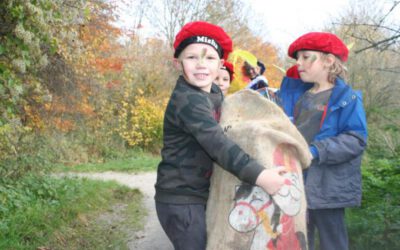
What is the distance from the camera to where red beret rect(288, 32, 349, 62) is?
2.84 meters

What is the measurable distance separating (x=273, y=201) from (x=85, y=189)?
6.51 metres

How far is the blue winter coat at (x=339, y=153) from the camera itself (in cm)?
265

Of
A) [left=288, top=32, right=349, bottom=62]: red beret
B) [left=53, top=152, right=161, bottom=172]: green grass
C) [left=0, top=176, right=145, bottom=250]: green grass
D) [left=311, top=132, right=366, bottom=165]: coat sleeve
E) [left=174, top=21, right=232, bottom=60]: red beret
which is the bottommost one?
[left=53, top=152, right=161, bottom=172]: green grass

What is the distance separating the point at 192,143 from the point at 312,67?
1.06 meters

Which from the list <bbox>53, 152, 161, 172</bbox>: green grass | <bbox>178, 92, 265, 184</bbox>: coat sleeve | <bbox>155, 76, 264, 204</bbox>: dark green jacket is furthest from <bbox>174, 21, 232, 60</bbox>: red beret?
<bbox>53, 152, 161, 172</bbox>: green grass

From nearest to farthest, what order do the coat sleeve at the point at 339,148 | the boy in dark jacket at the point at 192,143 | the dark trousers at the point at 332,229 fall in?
the boy in dark jacket at the point at 192,143, the coat sleeve at the point at 339,148, the dark trousers at the point at 332,229

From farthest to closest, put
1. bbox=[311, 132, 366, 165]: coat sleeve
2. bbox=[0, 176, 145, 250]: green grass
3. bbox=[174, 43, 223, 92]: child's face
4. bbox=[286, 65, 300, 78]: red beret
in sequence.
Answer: bbox=[0, 176, 145, 250]: green grass < bbox=[286, 65, 300, 78]: red beret < bbox=[311, 132, 366, 165]: coat sleeve < bbox=[174, 43, 223, 92]: child's face

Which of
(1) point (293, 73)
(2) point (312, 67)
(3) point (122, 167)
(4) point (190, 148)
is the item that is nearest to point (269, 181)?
(4) point (190, 148)

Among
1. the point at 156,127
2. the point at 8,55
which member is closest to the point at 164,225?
the point at 8,55

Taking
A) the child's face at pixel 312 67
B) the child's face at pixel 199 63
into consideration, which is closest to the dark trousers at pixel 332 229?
the child's face at pixel 312 67

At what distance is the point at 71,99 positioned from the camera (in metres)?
9.11

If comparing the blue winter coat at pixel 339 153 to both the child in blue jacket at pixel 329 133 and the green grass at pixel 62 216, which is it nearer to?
the child in blue jacket at pixel 329 133

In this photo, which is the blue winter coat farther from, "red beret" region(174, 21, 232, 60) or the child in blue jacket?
"red beret" region(174, 21, 232, 60)

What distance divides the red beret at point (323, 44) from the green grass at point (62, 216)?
325 cm
